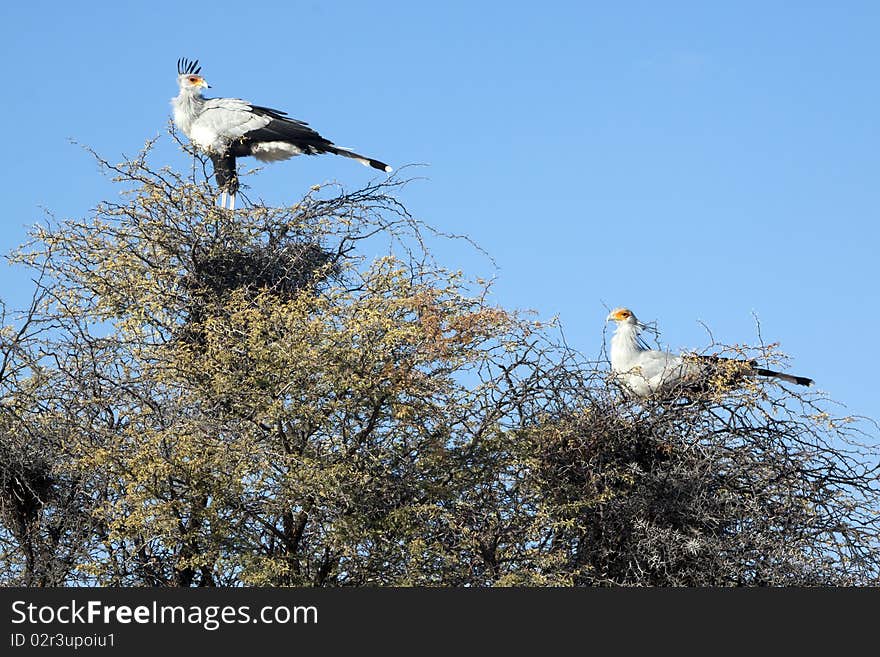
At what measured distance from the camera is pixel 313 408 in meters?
11.6

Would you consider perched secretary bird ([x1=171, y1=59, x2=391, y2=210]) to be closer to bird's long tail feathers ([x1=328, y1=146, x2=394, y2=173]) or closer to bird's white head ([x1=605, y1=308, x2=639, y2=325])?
bird's long tail feathers ([x1=328, y1=146, x2=394, y2=173])

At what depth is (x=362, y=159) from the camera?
17156 millimetres

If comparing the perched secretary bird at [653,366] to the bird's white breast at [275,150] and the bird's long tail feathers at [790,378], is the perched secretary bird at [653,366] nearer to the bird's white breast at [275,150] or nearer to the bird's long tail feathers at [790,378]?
the bird's long tail feathers at [790,378]

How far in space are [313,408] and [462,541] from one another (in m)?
1.80

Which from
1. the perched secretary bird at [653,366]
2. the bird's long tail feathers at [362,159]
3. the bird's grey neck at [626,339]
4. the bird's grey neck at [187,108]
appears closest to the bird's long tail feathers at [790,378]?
the perched secretary bird at [653,366]

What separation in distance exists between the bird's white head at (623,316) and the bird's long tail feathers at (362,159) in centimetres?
370

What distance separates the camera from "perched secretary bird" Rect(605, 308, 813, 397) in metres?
12.8

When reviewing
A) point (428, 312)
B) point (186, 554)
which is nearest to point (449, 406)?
point (428, 312)

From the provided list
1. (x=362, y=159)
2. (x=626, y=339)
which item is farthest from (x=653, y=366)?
(x=362, y=159)

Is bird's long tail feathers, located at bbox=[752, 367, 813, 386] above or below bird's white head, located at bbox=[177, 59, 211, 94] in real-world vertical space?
below

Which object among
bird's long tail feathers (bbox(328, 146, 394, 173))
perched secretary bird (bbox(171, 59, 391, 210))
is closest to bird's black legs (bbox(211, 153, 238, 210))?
perched secretary bird (bbox(171, 59, 391, 210))

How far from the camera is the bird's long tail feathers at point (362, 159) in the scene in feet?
55.9

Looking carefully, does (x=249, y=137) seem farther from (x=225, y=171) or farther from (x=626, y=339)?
(x=626, y=339)

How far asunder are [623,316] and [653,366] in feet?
Answer: 4.29
